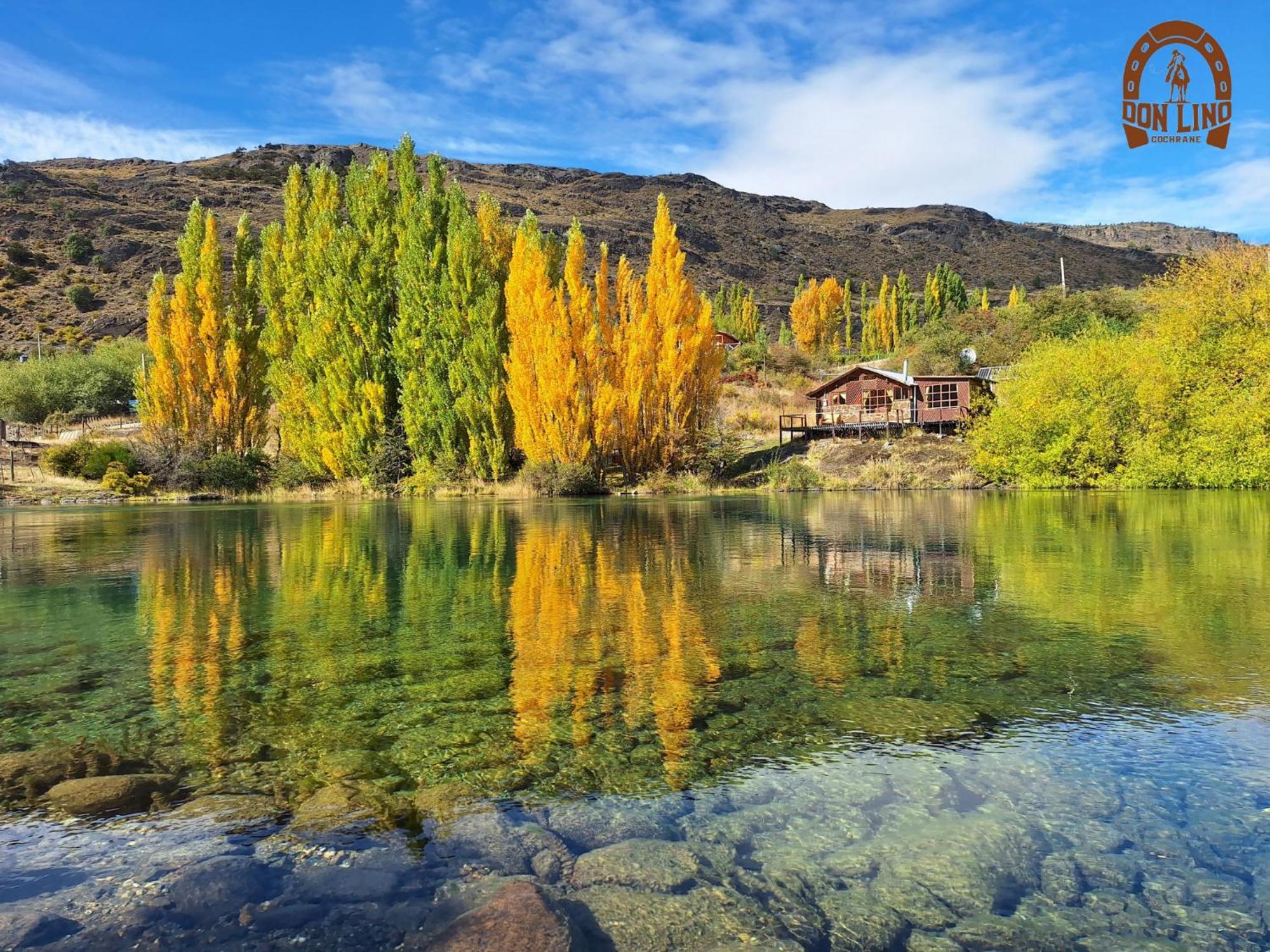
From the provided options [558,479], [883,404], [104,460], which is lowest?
[558,479]

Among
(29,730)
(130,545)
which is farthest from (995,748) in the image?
(130,545)

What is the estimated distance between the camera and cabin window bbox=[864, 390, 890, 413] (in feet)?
118

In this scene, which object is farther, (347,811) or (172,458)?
(172,458)

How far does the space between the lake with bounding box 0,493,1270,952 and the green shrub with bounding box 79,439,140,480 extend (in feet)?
84.0

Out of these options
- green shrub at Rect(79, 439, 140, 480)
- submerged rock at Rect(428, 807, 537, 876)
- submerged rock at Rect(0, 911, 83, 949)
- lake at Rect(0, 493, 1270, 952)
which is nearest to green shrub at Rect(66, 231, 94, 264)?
green shrub at Rect(79, 439, 140, 480)

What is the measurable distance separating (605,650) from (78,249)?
79221mm

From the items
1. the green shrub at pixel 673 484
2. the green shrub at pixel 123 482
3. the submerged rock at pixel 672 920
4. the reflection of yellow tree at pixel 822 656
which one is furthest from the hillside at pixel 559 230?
the submerged rock at pixel 672 920

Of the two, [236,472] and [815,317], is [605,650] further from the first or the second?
[815,317]

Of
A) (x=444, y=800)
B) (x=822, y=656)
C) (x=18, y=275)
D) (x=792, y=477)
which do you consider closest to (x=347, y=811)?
(x=444, y=800)

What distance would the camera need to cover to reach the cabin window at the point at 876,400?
118ft

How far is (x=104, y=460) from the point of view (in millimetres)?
29250

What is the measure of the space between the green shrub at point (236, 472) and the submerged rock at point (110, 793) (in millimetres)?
29280

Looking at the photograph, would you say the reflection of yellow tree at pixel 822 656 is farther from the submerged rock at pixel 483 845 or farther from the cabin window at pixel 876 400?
the cabin window at pixel 876 400

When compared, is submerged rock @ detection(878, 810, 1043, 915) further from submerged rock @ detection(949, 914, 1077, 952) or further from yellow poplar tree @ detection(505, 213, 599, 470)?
yellow poplar tree @ detection(505, 213, 599, 470)
